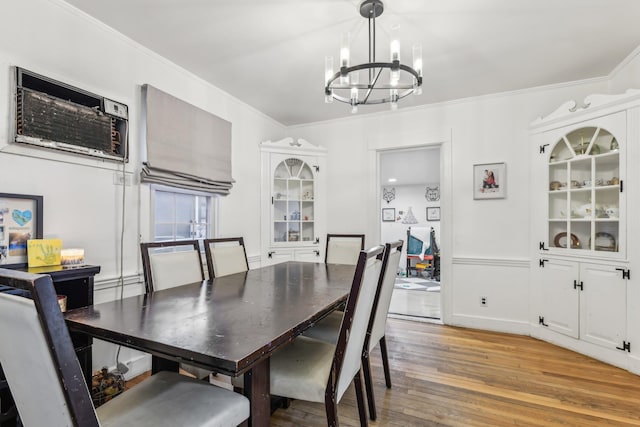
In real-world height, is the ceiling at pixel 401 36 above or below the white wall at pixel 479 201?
above

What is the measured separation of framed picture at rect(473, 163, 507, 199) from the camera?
325cm

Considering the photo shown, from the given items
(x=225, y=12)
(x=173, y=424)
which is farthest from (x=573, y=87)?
(x=173, y=424)

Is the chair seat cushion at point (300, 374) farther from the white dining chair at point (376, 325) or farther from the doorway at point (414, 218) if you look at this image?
the doorway at point (414, 218)

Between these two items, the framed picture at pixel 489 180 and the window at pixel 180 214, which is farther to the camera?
the framed picture at pixel 489 180

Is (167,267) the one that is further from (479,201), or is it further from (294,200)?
(479,201)

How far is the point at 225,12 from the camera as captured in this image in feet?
6.61

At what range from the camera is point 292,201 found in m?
4.02

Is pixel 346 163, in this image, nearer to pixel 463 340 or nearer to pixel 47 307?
pixel 463 340

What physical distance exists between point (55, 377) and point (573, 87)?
412cm

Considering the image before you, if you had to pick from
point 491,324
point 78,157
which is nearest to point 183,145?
point 78,157

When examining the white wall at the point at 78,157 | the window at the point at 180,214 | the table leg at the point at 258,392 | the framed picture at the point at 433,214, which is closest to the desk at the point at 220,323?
the table leg at the point at 258,392

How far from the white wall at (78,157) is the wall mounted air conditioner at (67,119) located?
0.05m

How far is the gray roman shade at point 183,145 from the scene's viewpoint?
7.85 feet

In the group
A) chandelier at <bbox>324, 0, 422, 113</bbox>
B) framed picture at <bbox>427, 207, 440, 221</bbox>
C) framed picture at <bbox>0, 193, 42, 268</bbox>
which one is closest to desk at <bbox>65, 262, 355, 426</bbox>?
framed picture at <bbox>0, 193, 42, 268</bbox>
